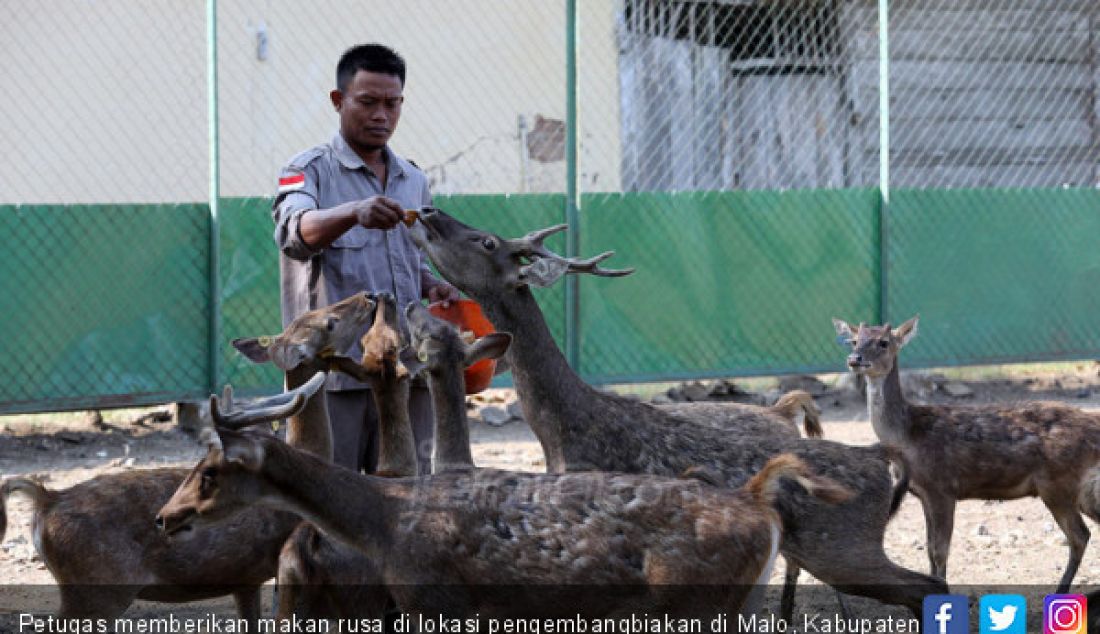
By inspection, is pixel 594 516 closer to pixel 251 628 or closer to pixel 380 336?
pixel 380 336

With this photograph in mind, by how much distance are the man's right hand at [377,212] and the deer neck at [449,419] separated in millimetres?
627

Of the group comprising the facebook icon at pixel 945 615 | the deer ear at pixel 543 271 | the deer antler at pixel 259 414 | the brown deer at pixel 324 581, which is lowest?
the facebook icon at pixel 945 615

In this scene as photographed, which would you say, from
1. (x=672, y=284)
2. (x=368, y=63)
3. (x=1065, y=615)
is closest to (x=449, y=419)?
(x=368, y=63)

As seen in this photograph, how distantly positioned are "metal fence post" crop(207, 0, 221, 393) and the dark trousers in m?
4.61

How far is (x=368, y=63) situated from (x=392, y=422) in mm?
1387

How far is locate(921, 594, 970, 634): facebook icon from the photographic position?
5.94 m

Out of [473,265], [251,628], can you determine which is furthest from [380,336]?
[251,628]

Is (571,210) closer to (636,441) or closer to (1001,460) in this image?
(1001,460)

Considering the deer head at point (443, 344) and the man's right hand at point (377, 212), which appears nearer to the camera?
the man's right hand at point (377, 212)

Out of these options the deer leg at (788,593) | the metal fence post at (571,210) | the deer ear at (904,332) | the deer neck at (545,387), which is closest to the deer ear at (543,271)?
the deer neck at (545,387)

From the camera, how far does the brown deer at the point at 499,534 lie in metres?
4.75

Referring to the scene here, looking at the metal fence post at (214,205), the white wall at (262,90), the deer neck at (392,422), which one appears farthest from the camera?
the white wall at (262,90)

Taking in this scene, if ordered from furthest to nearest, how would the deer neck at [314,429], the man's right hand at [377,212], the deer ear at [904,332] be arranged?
1. the deer ear at [904,332]
2. the deer neck at [314,429]
3. the man's right hand at [377,212]

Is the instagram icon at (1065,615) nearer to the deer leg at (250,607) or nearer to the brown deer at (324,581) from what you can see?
the brown deer at (324,581)
